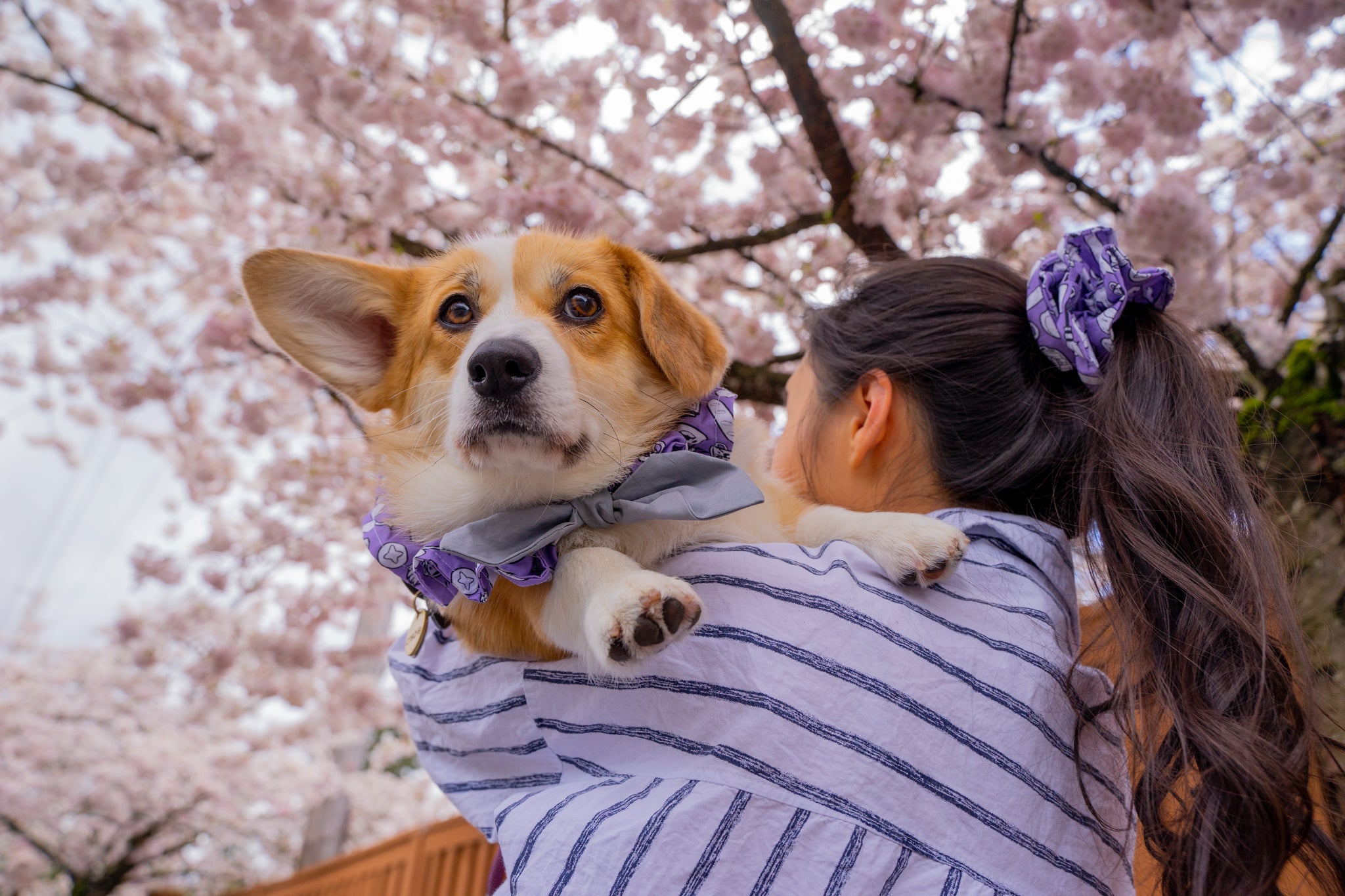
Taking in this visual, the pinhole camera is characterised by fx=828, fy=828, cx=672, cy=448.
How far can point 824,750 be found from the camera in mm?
1226

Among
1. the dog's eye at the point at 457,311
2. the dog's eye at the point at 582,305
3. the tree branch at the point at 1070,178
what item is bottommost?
the dog's eye at the point at 457,311

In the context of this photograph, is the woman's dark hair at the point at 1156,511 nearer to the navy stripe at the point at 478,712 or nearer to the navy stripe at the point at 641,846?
the navy stripe at the point at 641,846

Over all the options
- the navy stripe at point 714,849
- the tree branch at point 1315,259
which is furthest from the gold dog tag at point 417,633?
the tree branch at point 1315,259

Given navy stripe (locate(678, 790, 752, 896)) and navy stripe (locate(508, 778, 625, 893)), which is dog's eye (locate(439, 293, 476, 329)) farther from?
navy stripe (locate(678, 790, 752, 896))

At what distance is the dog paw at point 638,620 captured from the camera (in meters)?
1.26

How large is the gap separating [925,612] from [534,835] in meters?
0.73

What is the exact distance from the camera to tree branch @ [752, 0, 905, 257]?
3166 millimetres

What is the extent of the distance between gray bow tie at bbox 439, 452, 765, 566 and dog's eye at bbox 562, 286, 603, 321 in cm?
40

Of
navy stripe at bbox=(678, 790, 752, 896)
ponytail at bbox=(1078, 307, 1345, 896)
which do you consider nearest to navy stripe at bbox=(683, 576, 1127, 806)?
ponytail at bbox=(1078, 307, 1345, 896)

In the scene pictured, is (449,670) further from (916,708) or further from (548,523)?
(916,708)

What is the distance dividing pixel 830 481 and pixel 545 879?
1183 millimetres

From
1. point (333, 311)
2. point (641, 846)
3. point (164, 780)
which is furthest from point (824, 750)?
point (164, 780)

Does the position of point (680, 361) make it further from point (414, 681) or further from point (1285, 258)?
point (1285, 258)

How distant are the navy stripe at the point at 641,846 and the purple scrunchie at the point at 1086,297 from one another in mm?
1252
